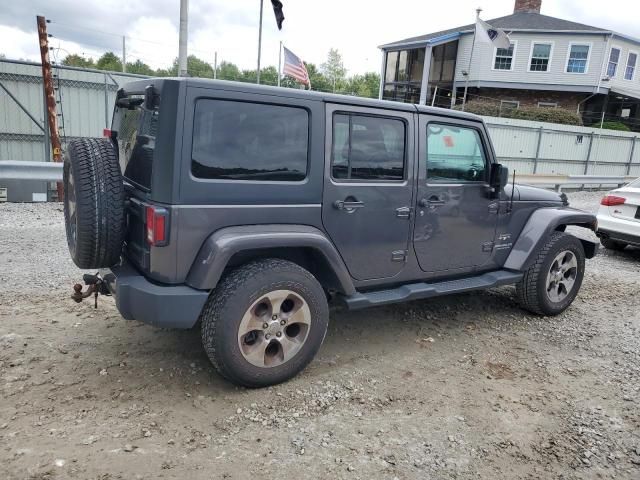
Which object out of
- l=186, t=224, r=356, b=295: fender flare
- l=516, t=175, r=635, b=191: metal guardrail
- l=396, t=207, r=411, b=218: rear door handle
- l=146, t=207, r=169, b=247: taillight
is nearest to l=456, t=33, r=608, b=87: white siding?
l=516, t=175, r=635, b=191: metal guardrail

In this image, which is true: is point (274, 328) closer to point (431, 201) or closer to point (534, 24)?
point (431, 201)

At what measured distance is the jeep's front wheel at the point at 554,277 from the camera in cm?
483

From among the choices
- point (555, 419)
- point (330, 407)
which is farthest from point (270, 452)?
point (555, 419)

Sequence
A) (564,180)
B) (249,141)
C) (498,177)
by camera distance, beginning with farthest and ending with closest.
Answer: (564,180) → (498,177) → (249,141)

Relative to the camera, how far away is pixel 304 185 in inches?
134

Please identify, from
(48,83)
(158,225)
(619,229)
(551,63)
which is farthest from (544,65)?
(158,225)

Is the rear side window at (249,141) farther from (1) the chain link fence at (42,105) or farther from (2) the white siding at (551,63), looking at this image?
(2) the white siding at (551,63)

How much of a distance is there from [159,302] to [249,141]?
1119 millimetres

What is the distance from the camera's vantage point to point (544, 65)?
30172 millimetres

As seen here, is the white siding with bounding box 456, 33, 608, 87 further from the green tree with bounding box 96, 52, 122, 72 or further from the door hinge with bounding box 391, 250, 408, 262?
the green tree with bounding box 96, 52, 122, 72

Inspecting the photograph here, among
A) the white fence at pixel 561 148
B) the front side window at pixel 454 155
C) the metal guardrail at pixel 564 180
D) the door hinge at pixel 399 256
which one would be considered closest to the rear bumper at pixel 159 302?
the door hinge at pixel 399 256

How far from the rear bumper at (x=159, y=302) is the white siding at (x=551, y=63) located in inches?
1227

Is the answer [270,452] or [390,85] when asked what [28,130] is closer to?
[270,452]

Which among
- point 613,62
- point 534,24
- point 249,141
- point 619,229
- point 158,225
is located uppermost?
point 534,24
